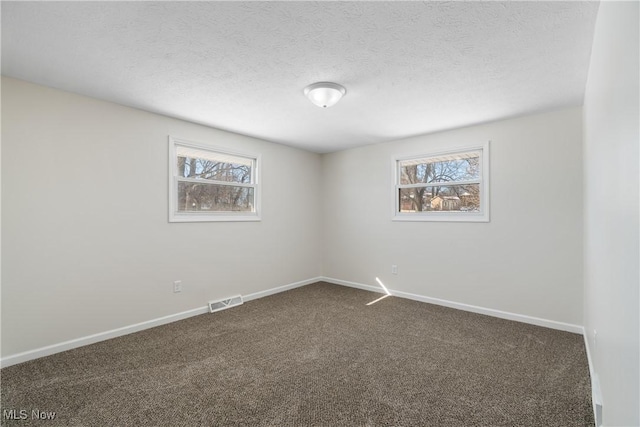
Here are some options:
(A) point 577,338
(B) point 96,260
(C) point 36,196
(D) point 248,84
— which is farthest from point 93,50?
(A) point 577,338

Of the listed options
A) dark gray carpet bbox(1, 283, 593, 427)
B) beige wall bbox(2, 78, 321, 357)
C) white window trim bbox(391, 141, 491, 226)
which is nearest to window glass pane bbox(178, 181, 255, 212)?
beige wall bbox(2, 78, 321, 357)

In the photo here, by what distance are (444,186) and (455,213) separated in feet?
1.29

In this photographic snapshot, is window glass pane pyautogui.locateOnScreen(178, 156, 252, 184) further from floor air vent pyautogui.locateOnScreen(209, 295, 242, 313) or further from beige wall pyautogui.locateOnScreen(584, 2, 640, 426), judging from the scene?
beige wall pyautogui.locateOnScreen(584, 2, 640, 426)

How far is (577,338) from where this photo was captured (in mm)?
2859

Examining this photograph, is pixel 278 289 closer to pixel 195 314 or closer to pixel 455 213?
pixel 195 314

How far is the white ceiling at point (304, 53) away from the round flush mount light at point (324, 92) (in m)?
0.06

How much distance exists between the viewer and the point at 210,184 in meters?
3.83

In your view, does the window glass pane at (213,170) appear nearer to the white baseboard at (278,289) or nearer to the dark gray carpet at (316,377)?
the white baseboard at (278,289)

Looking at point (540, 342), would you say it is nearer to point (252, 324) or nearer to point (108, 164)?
point (252, 324)

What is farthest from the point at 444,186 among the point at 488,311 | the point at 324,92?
the point at 324,92

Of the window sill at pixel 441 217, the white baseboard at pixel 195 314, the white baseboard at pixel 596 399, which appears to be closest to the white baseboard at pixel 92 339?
the white baseboard at pixel 195 314

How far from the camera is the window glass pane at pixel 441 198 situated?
3795 millimetres

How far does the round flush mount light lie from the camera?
249 cm

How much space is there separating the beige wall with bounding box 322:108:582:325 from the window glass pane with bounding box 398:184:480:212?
0.22m
